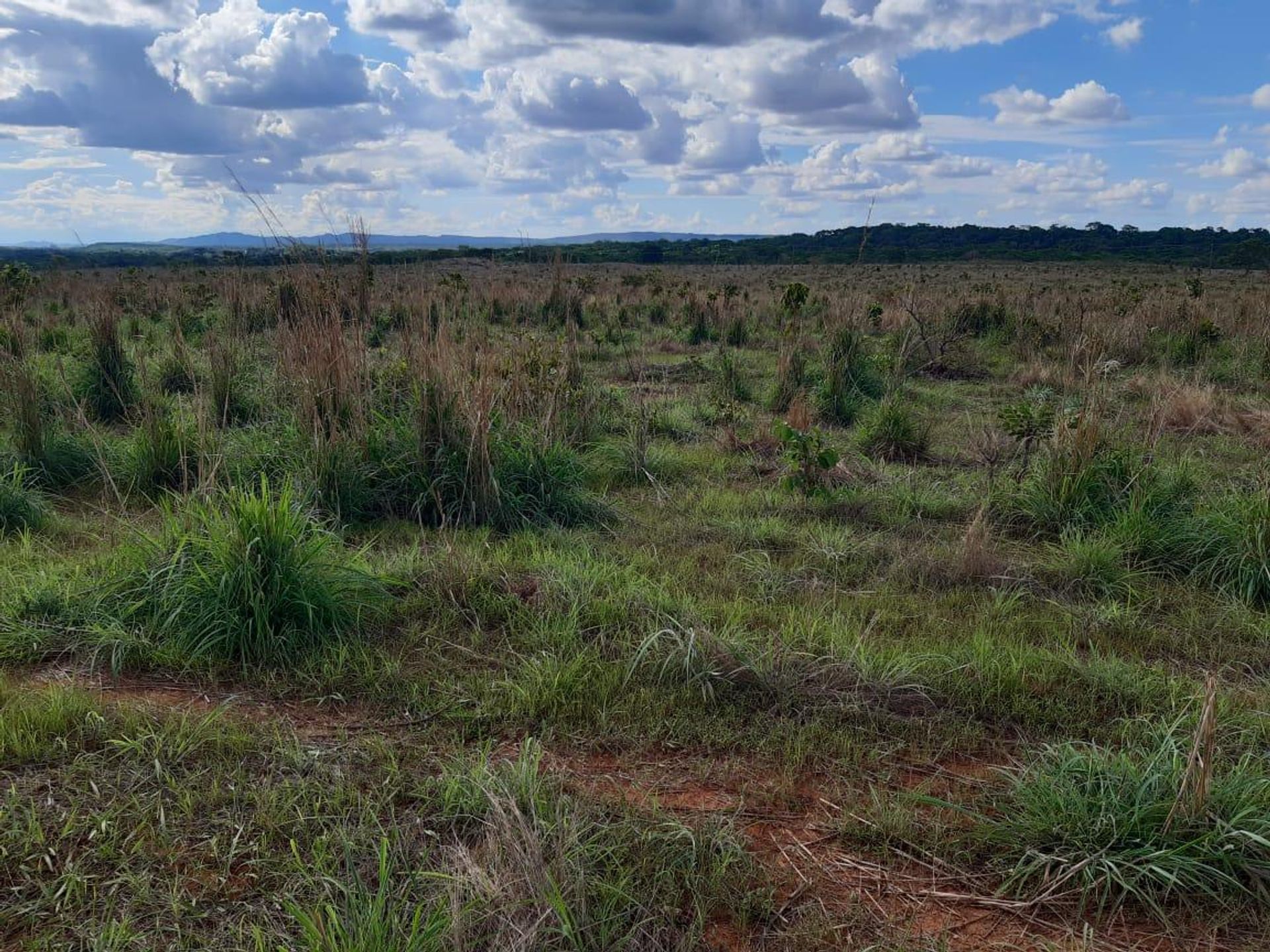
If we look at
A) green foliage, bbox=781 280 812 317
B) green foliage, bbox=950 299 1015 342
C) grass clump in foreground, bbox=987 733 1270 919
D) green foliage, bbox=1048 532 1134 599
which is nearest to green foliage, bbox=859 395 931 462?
green foliage, bbox=1048 532 1134 599

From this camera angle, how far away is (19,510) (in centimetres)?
475

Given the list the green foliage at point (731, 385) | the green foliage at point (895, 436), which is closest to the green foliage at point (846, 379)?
the green foliage at point (731, 385)

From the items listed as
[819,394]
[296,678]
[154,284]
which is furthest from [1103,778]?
[154,284]

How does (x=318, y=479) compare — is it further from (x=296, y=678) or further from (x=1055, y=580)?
(x=1055, y=580)

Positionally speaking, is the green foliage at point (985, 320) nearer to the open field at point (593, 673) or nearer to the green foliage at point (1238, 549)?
the open field at point (593, 673)

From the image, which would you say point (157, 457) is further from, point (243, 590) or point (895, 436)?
point (895, 436)

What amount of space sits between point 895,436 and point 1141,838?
4.93 metres

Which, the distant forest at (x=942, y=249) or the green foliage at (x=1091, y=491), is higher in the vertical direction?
the distant forest at (x=942, y=249)

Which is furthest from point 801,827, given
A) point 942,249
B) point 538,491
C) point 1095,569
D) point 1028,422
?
point 942,249

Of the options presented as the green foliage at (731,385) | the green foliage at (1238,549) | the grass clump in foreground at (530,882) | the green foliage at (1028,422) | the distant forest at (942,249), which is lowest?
the grass clump in foreground at (530,882)

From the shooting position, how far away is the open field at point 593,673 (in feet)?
7.16

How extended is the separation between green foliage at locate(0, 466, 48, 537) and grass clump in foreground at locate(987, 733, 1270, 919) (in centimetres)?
490

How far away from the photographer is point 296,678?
10.7 feet

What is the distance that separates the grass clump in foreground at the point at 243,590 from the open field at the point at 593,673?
0.7 inches
